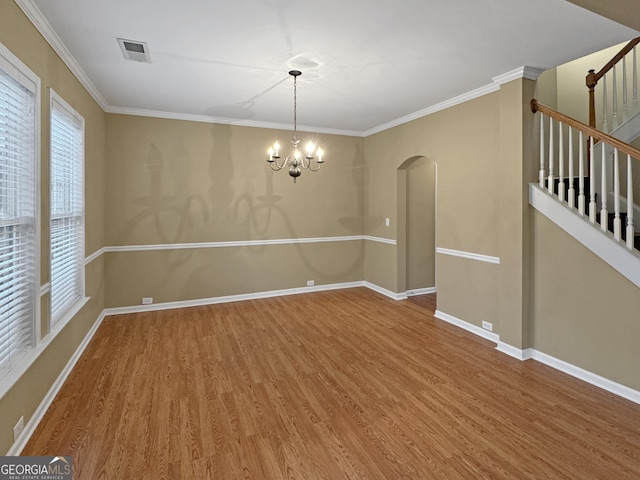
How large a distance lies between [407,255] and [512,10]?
3900 millimetres

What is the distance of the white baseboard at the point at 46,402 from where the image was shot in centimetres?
208

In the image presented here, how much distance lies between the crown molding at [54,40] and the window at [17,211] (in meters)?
0.40

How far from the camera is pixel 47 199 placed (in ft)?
8.61

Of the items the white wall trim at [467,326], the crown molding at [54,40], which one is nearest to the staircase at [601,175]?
the white wall trim at [467,326]

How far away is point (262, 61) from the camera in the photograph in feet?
10.5

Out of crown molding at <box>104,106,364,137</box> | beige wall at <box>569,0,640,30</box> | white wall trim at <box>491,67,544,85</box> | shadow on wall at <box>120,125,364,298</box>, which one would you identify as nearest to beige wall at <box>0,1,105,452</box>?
crown molding at <box>104,106,364,137</box>

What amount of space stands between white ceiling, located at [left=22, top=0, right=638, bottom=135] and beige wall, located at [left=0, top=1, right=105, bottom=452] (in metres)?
0.20

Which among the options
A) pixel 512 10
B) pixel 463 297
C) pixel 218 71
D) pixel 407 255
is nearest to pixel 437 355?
pixel 463 297

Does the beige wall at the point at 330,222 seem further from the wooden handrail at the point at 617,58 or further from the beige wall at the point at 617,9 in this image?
the beige wall at the point at 617,9

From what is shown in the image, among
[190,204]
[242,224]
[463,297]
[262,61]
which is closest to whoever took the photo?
[262,61]

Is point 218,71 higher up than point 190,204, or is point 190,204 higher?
point 218,71

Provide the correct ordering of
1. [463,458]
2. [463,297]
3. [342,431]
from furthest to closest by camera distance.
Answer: [463,297] < [342,431] < [463,458]

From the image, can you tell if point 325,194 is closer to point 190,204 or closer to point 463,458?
point 190,204

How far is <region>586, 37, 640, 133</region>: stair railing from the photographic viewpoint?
384 centimetres
